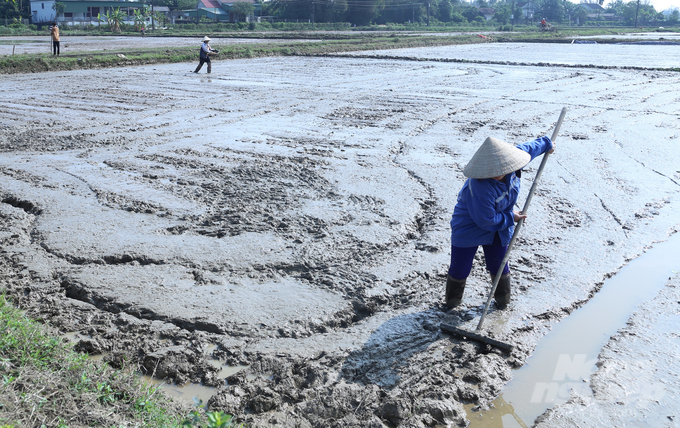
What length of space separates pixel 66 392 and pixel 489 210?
2.91 m

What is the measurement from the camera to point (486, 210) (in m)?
4.06

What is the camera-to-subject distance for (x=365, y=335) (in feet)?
13.7

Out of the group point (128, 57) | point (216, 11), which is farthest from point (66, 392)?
point (216, 11)

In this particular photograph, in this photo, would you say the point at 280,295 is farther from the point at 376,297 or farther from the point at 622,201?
the point at 622,201

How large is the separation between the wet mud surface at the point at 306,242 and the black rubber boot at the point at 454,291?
148 millimetres

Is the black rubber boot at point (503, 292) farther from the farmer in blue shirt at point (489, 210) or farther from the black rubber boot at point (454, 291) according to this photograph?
the black rubber boot at point (454, 291)

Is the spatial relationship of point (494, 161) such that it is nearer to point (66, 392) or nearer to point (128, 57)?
point (66, 392)

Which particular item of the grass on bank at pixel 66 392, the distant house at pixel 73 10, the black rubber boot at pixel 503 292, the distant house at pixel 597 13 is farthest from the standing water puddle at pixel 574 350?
the distant house at pixel 597 13

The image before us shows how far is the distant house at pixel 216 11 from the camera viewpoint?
258ft

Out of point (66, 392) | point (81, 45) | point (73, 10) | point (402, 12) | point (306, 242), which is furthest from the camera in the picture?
point (402, 12)

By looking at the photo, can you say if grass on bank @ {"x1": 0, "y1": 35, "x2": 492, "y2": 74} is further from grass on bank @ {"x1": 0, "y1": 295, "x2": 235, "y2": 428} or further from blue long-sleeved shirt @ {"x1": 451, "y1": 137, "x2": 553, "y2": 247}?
blue long-sleeved shirt @ {"x1": 451, "y1": 137, "x2": 553, "y2": 247}

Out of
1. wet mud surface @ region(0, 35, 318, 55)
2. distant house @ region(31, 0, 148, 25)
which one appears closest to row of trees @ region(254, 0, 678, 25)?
distant house @ region(31, 0, 148, 25)

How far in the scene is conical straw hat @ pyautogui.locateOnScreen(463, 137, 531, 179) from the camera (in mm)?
3967

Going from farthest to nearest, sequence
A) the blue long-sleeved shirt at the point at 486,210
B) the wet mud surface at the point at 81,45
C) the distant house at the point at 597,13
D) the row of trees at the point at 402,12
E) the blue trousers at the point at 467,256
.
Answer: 1. the distant house at the point at 597,13
2. the row of trees at the point at 402,12
3. the wet mud surface at the point at 81,45
4. the blue trousers at the point at 467,256
5. the blue long-sleeved shirt at the point at 486,210
